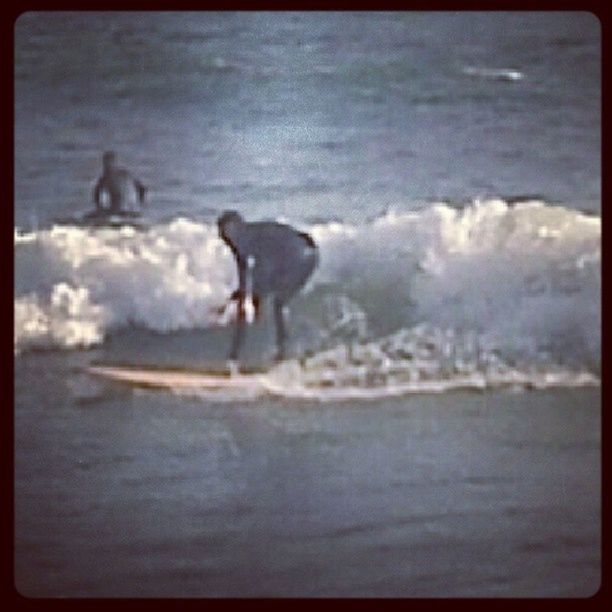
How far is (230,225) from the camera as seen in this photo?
1.63 m

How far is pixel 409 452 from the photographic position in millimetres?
1626

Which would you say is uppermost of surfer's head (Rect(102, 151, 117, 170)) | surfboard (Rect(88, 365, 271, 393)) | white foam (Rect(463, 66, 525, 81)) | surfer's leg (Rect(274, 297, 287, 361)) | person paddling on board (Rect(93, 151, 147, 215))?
white foam (Rect(463, 66, 525, 81))

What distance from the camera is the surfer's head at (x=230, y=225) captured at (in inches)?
64.1

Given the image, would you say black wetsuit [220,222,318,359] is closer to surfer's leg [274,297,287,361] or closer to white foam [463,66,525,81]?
surfer's leg [274,297,287,361]

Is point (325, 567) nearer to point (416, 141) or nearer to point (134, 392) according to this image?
point (134, 392)

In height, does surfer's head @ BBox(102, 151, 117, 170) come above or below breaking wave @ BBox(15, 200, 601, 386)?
above

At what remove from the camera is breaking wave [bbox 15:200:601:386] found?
163cm

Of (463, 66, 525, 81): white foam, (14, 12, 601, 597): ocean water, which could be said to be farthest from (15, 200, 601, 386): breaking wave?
(463, 66, 525, 81): white foam

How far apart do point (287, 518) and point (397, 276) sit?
0.36m

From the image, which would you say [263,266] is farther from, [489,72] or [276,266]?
[489,72]

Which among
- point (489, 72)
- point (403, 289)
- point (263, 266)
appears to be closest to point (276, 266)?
point (263, 266)

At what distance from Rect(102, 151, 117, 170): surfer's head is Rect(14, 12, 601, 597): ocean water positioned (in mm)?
10

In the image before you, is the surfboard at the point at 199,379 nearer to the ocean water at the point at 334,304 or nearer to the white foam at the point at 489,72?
the ocean water at the point at 334,304
